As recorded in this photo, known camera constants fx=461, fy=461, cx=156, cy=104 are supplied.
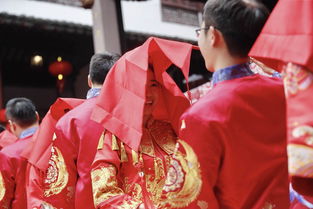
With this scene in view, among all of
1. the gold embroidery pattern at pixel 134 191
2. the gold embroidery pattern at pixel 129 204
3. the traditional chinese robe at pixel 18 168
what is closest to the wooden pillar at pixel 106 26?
the traditional chinese robe at pixel 18 168

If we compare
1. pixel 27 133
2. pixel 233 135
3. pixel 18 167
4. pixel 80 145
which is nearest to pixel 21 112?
pixel 27 133

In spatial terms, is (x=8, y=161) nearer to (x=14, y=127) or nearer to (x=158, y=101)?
(x=14, y=127)

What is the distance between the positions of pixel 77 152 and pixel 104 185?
665mm

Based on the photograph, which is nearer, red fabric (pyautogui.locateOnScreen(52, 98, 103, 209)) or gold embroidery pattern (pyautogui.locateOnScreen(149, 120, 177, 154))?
gold embroidery pattern (pyautogui.locateOnScreen(149, 120, 177, 154))

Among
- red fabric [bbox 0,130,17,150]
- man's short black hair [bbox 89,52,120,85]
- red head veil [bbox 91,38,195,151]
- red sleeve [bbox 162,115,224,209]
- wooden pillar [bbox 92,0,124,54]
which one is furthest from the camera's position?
wooden pillar [bbox 92,0,124,54]

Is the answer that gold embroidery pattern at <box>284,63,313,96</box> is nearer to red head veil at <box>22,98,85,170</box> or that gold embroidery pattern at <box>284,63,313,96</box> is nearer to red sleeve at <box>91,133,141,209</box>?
red sleeve at <box>91,133,141,209</box>

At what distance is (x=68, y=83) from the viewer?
8984 millimetres

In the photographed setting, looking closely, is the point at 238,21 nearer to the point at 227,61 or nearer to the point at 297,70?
the point at 227,61

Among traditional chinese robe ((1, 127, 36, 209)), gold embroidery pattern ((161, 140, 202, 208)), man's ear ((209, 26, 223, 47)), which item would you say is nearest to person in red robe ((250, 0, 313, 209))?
man's ear ((209, 26, 223, 47))

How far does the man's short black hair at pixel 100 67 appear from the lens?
2.93 metres

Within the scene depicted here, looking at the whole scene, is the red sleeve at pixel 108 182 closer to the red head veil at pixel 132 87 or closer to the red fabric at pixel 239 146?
the red head veil at pixel 132 87

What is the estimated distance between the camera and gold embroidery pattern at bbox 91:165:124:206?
2266mm

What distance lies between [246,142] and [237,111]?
0.12 meters

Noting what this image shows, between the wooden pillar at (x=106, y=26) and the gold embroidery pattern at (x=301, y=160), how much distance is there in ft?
14.8
